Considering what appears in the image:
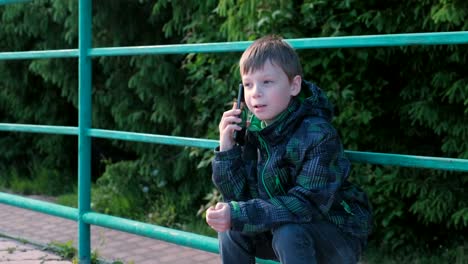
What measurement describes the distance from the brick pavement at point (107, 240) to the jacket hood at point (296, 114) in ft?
5.78

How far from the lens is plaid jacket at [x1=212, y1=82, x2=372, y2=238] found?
209cm

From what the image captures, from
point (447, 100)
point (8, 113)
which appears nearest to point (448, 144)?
point (447, 100)

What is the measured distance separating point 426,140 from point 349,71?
599 mm

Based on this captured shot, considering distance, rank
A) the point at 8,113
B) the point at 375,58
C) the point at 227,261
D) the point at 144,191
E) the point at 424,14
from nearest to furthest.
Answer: the point at 227,261, the point at 424,14, the point at 375,58, the point at 144,191, the point at 8,113

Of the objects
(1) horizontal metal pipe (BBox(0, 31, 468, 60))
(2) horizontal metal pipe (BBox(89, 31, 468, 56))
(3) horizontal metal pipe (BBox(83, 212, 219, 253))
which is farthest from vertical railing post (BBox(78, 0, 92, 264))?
(2) horizontal metal pipe (BBox(89, 31, 468, 56))

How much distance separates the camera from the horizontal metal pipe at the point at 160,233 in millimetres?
2730

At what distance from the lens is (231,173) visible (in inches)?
88.4

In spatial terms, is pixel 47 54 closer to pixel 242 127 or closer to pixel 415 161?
pixel 242 127

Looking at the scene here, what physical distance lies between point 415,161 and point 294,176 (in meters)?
0.38

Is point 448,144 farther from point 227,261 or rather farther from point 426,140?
point 227,261

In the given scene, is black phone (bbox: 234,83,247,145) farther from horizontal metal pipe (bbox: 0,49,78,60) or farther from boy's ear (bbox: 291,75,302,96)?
horizontal metal pipe (bbox: 0,49,78,60)

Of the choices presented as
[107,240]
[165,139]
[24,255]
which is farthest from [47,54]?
[107,240]

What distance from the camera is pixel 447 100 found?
3.75 metres

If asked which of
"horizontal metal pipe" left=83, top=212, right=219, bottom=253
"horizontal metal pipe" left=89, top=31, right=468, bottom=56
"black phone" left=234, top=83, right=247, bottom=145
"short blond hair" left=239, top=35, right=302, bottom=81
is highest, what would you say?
"horizontal metal pipe" left=89, top=31, right=468, bottom=56
